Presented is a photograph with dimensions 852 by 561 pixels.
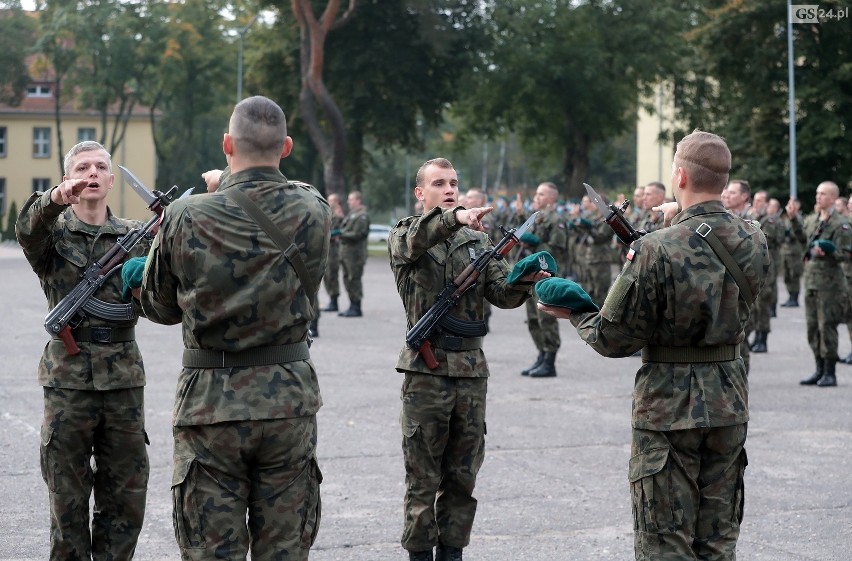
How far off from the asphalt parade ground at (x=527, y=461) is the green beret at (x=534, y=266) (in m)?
1.71

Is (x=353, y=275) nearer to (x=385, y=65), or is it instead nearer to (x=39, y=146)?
(x=385, y=65)

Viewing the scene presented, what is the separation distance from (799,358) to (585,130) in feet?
101

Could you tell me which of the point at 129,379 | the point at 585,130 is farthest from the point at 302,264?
the point at 585,130

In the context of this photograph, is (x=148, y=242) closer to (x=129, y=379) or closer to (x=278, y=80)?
(x=129, y=379)

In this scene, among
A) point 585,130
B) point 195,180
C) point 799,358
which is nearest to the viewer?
point 799,358

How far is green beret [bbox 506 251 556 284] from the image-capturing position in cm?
588

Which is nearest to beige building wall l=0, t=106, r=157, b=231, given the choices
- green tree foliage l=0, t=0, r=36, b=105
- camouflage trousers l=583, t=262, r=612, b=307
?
green tree foliage l=0, t=0, r=36, b=105

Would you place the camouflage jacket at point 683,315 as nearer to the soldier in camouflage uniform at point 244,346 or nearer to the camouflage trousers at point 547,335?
the soldier in camouflage uniform at point 244,346

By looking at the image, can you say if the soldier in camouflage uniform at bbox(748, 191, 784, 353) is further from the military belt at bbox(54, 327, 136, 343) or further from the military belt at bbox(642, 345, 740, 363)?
the military belt at bbox(54, 327, 136, 343)

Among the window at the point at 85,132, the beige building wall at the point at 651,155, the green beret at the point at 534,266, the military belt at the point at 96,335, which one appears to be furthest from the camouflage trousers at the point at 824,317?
the window at the point at 85,132

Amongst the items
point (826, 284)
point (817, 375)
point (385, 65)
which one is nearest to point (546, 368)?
point (817, 375)

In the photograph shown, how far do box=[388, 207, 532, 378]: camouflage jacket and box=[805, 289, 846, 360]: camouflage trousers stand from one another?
805 cm

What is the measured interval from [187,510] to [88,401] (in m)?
1.48

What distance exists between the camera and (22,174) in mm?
77938
